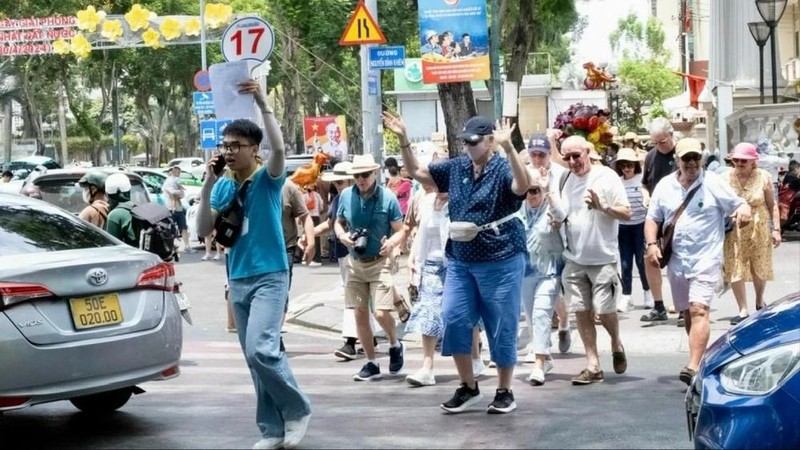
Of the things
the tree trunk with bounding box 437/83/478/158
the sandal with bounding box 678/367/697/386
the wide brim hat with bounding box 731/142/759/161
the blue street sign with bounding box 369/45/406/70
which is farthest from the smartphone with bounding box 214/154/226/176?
the blue street sign with bounding box 369/45/406/70

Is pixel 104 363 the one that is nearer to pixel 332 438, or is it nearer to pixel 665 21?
pixel 332 438

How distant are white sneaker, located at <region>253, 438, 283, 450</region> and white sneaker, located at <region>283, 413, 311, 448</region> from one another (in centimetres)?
3

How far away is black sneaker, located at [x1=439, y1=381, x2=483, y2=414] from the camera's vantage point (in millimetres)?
8289

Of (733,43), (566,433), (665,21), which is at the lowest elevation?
(566,433)

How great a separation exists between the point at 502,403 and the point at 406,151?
1772mm

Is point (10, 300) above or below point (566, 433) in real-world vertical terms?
above

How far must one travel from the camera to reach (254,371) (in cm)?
710

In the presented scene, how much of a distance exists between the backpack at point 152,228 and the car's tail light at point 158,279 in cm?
257

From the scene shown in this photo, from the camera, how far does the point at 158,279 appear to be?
7.80 m

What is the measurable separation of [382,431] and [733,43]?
86.4 ft

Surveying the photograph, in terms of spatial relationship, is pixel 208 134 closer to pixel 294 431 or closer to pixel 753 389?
pixel 294 431

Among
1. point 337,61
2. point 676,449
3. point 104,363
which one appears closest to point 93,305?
point 104,363

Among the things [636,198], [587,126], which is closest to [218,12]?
[636,198]

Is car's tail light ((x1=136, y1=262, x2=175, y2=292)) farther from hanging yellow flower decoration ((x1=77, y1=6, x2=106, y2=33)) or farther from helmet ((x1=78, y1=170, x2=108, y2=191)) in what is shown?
hanging yellow flower decoration ((x1=77, y1=6, x2=106, y2=33))
